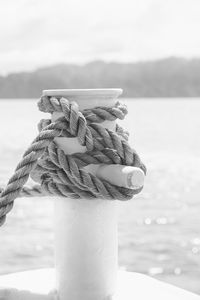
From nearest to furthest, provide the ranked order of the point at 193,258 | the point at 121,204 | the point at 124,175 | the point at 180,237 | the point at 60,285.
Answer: the point at 124,175, the point at 60,285, the point at 193,258, the point at 180,237, the point at 121,204

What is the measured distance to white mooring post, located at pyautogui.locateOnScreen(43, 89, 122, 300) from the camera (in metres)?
1.54

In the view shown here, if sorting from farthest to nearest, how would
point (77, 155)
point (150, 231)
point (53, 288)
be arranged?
point (150, 231), point (53, 288), point (77, 155)

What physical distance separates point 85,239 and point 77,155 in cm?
20

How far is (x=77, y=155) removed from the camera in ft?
4.99

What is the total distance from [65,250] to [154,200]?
37.2ft

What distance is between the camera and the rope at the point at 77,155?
1504mm

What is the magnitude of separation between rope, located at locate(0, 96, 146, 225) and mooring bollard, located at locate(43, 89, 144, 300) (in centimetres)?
2

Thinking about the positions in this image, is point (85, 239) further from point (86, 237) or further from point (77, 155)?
point (77, 155)

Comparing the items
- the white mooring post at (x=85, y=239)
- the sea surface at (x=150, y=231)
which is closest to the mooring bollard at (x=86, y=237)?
the white mooring post at (x=85, y=239)

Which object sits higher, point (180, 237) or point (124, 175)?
point (124, 175)

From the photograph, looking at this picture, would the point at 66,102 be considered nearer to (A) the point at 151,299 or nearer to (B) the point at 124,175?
(B) the point at 124,175

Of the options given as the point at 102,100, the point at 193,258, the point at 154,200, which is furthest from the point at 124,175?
the point at 154,200

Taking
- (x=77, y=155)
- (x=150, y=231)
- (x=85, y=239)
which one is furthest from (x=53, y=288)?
(x=150, y=231)

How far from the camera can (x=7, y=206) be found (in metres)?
1.53
